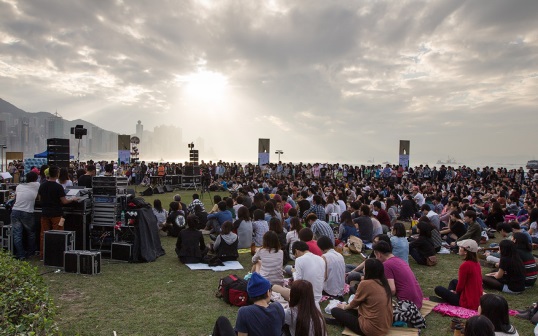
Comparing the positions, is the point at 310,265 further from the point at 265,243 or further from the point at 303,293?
the point at 303,293

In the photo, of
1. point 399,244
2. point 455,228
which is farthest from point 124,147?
point 399,244

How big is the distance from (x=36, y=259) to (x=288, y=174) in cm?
2505

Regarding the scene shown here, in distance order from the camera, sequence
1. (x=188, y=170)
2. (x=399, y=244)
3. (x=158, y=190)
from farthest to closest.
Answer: (x=188, y=170) → (x=158, y=190) → (x=399, y=244)

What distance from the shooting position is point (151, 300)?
6359mm

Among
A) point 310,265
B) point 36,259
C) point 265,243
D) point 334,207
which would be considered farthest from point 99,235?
point 334,207

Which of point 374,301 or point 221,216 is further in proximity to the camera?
point 221,216

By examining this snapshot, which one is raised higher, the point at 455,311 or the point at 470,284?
the point at 470,284

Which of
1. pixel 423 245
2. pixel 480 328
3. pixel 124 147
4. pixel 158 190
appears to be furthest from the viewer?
pixel 124 147

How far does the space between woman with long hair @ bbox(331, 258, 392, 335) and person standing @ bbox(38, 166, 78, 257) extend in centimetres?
654

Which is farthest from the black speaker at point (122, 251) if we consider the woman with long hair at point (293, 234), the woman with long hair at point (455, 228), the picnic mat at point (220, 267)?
the woman with long hair at point (455, 228)

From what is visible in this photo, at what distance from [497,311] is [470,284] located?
6.94ft

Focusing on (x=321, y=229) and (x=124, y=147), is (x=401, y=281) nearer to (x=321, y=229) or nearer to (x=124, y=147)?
(x=321, y=229)

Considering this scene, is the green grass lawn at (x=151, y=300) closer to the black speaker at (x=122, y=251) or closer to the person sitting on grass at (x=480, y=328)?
the black speaker at (x=122, y=251)

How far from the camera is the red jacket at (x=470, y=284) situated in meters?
5.80
